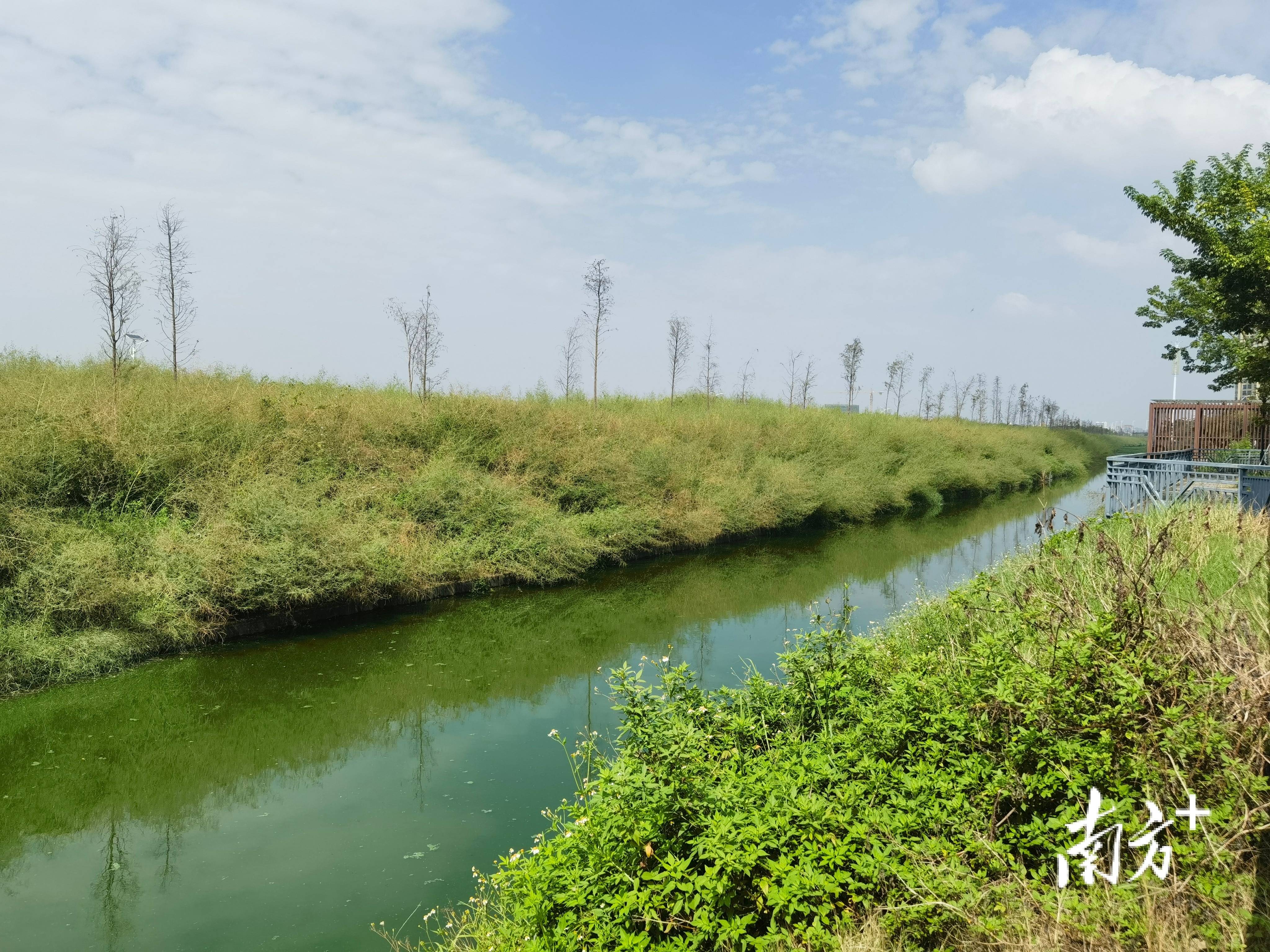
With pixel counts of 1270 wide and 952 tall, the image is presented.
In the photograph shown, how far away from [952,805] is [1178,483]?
34.4 ft

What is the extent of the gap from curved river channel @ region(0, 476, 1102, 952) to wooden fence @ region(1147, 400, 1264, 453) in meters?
12.5

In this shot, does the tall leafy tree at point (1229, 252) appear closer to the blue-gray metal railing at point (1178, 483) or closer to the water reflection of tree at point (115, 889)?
the blue-gray metal railing at point (1178, 483)

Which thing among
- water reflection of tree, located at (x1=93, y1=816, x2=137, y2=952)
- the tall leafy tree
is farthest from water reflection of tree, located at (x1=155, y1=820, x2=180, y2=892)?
the tall leafy tree

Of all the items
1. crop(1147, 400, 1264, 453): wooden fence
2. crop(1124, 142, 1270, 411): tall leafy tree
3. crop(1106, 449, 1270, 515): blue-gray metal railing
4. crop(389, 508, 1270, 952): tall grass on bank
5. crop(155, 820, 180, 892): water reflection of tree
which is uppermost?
crop(1124, 142, 1270, 411): tall leafy tree

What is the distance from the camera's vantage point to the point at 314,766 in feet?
24.7

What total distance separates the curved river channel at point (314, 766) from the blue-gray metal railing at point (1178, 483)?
173 cm

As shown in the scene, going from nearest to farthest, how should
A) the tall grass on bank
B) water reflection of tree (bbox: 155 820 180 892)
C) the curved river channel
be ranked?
the tall grass on bank, the curved river channel, water reflection of tree (bbox: 155 820 180 892)

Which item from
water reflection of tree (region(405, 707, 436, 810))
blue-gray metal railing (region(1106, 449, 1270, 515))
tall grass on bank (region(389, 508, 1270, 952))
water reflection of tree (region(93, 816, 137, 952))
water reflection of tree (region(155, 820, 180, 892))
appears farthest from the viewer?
blue-gray metal railing (region(1106, 449, 1270, 515))

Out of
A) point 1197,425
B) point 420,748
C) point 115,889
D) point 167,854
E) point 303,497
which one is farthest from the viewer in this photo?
point 1197,425

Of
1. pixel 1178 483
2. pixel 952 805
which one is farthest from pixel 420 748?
pixel 1178 483

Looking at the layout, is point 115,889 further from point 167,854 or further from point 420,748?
point 420,748

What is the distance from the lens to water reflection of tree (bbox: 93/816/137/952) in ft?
16.4

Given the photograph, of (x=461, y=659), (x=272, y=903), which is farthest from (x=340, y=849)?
Result: (x=461, y=659)

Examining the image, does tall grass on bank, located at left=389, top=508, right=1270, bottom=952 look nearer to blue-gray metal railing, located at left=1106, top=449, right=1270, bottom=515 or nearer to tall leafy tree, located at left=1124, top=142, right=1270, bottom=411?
blue-gray metal railing, located at left=1106, top=449, right=1270, bottom=515
